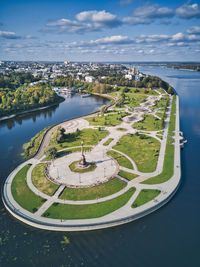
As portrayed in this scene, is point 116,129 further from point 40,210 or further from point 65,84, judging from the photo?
point 65,84

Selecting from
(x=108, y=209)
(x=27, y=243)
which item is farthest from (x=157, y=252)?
(x=27, y=243)

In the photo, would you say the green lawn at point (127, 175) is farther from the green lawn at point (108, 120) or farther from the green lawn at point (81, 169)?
the green lawn at point (108, 120)

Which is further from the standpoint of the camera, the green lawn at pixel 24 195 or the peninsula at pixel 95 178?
the green lawn at pixel 24 195

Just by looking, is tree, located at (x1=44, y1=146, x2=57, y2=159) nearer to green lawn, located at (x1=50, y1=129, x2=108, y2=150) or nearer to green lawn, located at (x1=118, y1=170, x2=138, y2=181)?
green lawn, located at (x1=50, y1=129, x2=108, y2=150)

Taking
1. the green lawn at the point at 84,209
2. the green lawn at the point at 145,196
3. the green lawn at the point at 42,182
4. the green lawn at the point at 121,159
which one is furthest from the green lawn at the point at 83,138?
the green lawn at the point at 145,196

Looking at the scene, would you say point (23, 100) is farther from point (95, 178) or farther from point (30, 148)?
point (95, 178)
